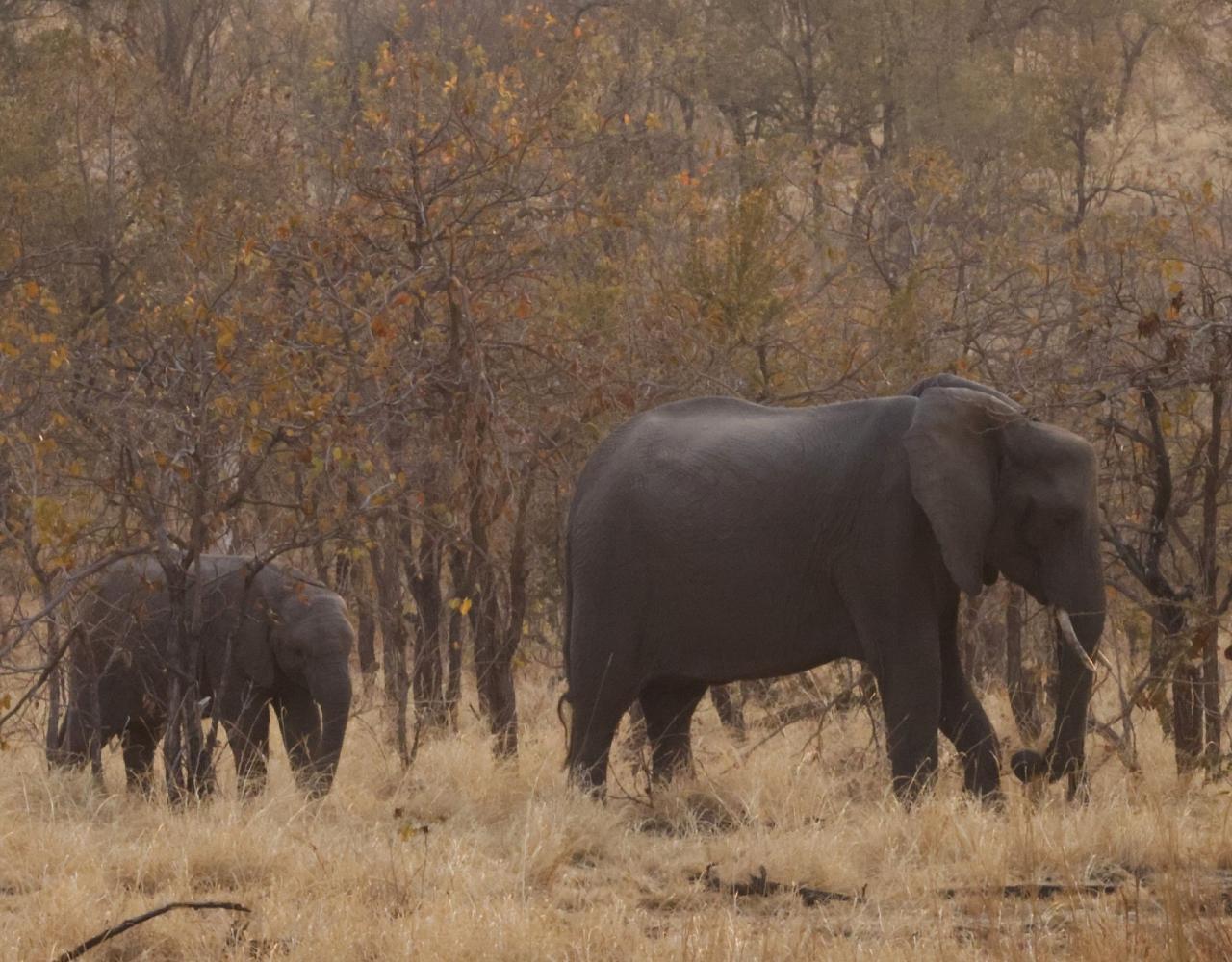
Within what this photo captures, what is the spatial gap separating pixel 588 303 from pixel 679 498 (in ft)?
13.0

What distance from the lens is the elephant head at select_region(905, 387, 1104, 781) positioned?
8.22m

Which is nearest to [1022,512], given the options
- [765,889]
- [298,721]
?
[765,889]

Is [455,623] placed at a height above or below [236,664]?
below

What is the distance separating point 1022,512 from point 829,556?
870 mm

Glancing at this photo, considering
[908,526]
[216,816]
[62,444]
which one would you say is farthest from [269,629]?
[62,444]

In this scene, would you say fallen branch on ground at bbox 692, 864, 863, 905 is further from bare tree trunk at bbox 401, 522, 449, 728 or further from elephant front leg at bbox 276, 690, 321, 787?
elephant front leg at bbox 276, 690, 321, 787

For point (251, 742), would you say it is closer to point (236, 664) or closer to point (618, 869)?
point (236, 664)

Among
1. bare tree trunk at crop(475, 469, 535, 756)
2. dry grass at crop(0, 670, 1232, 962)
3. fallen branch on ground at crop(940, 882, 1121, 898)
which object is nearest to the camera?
Result: dry grass at crop(0, 670, 1232, 962)

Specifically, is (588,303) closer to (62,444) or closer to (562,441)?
(562,441)

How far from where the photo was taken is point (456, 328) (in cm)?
1016

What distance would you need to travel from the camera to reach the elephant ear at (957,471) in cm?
823

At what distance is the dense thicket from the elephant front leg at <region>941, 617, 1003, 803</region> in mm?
615

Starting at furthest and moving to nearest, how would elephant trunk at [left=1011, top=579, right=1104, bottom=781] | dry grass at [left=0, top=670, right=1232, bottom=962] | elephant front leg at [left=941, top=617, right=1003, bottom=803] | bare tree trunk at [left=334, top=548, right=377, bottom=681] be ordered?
1. bare tree trunk at [left=334, top=548, right=377, bottom=681]
2. elephant front leg at [left=941, top=617, right=1003, bottom=803]
3. elephant trunk at [left=1011, top=579, right=1104, bottom=781]
4. dry grass at [left=0, top=670, right=1232, bottom=962]

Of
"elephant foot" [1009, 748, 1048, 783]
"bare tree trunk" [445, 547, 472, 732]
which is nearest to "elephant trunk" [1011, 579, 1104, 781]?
"elephant foot" [1009, 748, 1048, 783]
